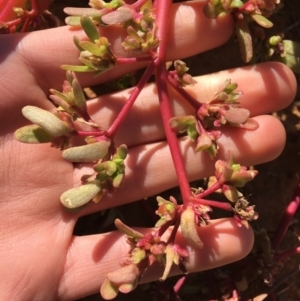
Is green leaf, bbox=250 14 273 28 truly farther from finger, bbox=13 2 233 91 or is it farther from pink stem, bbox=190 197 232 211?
pink stem, bbox=190 197 232 211

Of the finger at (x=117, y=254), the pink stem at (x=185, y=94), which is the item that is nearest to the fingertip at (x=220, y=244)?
the finger at (x=117, y=254)

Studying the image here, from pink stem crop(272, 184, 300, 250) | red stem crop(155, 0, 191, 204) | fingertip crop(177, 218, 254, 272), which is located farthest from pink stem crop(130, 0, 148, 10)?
pink stem crop(272, 184, 300, 250)

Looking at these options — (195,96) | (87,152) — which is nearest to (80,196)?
(87,152)

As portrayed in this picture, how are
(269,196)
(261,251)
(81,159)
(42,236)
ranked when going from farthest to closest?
(269,196)
(261,251)
(42,236)
(81,159)

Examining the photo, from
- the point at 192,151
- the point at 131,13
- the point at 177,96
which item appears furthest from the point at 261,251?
the point at 131,13

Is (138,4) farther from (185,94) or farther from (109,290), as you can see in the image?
(109,290)

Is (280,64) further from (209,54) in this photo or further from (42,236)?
(42,236)

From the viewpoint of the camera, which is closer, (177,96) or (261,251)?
(177,96)

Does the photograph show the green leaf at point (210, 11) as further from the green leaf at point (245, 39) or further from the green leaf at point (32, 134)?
the green leaf at point (32, 134)
